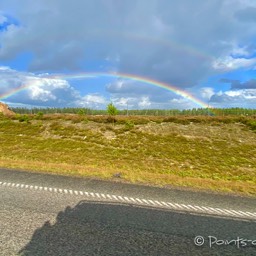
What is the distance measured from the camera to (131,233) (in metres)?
6.61

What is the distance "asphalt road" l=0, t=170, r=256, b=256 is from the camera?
5.92 m

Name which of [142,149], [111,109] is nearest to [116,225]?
[142,149]

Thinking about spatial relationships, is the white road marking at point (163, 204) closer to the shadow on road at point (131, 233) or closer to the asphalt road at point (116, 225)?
the asphalt road at point (116, 225)

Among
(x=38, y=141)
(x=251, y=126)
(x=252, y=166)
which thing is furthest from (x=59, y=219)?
(x=251, y=126)

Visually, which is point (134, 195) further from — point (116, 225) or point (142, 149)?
point (142, 149)

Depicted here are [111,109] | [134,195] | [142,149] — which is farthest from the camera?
[111,109]

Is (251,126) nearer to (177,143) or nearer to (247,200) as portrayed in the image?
(177,143)

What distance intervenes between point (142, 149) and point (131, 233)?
2432 cm

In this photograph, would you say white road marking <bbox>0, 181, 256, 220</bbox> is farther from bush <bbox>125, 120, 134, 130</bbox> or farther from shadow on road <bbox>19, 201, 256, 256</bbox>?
bush <bbox>125, 120, 134, 130</bbox>

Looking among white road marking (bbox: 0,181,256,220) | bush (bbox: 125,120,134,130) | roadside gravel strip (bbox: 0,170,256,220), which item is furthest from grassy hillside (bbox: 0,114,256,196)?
white road marking (bbox: 0,181,256,220)

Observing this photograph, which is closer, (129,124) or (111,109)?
(129,124)

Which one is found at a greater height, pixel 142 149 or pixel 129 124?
pixel 129 124

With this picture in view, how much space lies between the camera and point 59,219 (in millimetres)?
7441

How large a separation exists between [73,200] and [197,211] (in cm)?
409
